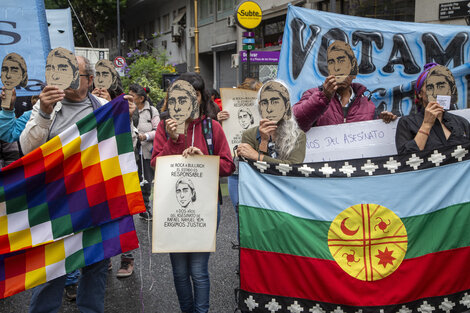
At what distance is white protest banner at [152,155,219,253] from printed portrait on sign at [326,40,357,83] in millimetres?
1131

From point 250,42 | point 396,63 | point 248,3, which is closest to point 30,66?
point 396,63

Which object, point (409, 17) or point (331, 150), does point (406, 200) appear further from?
point (409, 17)

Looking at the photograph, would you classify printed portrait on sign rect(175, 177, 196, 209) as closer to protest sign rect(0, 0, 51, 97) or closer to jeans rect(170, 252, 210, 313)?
jeans rect(170, 252, 210, 313)

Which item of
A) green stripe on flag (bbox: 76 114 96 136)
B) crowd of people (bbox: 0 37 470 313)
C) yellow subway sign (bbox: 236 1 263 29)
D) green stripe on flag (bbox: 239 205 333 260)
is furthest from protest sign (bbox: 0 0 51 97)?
yellow subway sign (bbox: 236 1 263 29)

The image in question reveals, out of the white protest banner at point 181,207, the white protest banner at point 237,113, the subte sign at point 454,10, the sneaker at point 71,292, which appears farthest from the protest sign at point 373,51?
the subte sign at point 454,10

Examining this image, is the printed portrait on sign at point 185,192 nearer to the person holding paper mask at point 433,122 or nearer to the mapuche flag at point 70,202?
the mapuche flag at point 70,202

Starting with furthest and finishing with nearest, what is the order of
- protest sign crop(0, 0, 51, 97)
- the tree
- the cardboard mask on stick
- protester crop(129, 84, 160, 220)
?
1. the tree
2. protester crop(129, 84, 160, 220)
3. protest sign crop(0, 0, 51, 97)
4. the cardboard mask on stick

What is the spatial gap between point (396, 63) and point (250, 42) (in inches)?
167

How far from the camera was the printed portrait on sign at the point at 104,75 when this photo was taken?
328cm

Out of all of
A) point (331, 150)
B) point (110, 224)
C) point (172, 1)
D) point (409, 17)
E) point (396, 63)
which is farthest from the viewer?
point (172, 1)

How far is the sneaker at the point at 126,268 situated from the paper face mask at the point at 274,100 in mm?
2349

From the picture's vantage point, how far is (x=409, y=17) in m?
11.0

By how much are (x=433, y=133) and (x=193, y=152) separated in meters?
1.68

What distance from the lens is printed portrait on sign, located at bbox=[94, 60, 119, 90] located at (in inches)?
129
